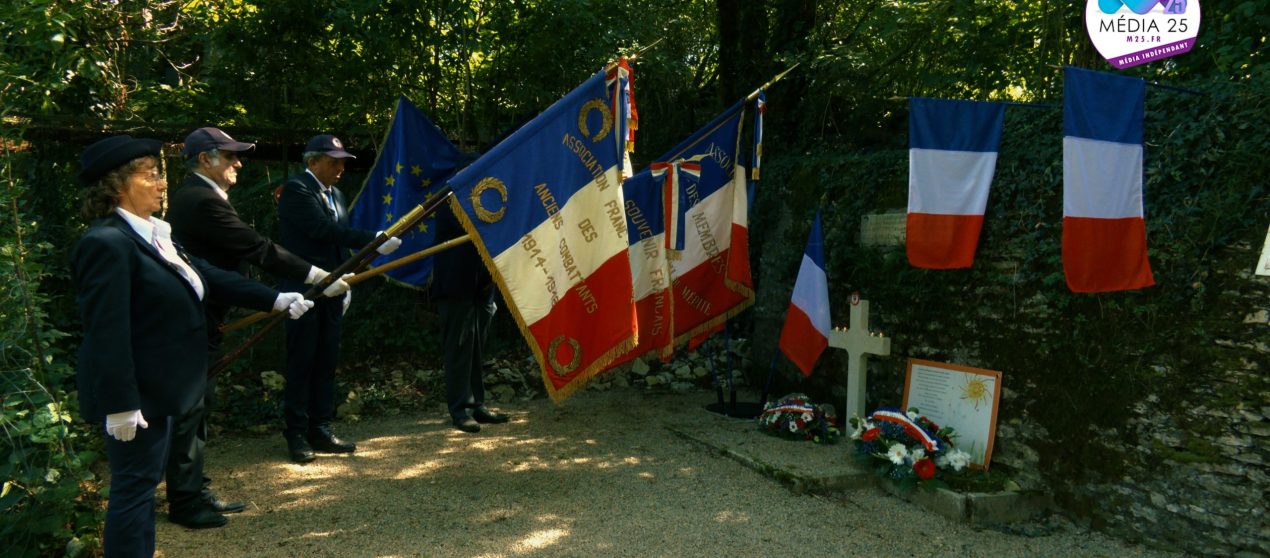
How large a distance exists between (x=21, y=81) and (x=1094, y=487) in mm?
5957

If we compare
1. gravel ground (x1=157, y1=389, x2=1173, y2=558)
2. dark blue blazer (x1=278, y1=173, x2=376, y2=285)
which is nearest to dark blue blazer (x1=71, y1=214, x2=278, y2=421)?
gravel ground (x1=157, y1=389, x2=1173, y2=558)

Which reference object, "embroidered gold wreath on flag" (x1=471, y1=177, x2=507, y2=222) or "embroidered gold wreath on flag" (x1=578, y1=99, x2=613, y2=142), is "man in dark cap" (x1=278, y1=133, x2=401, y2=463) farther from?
"embroidered gold wreath on flag" (x1=578, y1=99, x2=613, y2=142)

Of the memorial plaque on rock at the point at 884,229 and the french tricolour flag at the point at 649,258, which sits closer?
the memorial plaque on rock at the point at 884,229

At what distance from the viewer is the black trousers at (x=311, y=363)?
4.98 meters

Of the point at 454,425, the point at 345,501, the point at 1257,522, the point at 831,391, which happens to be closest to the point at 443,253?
the point at 454,425

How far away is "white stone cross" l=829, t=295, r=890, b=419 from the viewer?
5422 millimetres

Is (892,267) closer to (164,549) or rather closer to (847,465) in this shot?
(847,465)

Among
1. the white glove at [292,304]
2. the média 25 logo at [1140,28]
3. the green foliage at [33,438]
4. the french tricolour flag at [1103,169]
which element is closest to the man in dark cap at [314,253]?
the white glove at [292,304]

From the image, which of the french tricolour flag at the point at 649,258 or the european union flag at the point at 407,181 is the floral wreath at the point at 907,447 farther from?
the european union flag at the point at 407,181

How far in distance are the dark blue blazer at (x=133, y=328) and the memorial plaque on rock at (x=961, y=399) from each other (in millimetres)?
3962

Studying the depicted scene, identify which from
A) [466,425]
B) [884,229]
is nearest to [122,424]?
[466,425]

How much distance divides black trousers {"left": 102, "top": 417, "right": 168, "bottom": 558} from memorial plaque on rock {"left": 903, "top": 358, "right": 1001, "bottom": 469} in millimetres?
4046

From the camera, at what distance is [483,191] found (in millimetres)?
4273

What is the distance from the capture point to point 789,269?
22.5 ft
